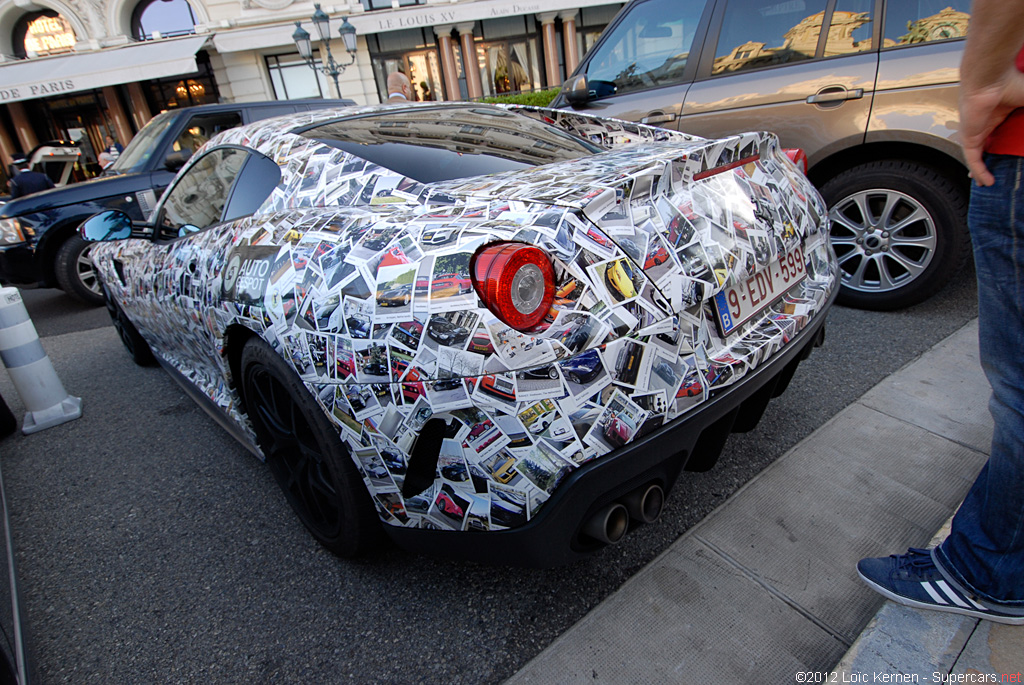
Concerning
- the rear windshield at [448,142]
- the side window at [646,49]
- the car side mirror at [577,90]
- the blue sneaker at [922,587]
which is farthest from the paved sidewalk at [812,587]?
the car side mirror at [577,90]

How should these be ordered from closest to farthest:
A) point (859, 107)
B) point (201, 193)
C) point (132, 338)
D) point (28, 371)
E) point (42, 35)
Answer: point (201, 193) < point (859, 107) < point (28, 371) < point (132, 338) < point (42, 35)

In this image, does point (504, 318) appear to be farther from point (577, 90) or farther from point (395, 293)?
point (577, 90)

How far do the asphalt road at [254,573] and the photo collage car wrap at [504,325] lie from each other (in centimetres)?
39

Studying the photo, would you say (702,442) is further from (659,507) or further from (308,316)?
(308,316)

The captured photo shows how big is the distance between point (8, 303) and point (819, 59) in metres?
4.80

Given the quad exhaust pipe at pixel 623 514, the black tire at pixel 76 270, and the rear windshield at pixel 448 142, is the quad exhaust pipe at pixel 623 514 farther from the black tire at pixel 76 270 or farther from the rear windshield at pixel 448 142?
the black tire at pixel 76 270

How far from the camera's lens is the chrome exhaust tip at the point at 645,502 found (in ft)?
4.67

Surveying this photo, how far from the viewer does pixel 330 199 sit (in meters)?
1.85

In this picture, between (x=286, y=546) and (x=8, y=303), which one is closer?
(x=286, y=546)

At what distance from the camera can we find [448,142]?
2.04 meters

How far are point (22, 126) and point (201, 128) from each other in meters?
21.3

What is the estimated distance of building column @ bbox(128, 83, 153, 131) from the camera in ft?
67.7

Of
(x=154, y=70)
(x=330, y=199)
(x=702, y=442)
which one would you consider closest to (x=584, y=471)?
(x=702, y=442)

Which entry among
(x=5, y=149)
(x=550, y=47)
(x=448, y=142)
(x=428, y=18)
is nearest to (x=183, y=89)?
(x=5, y=149)
